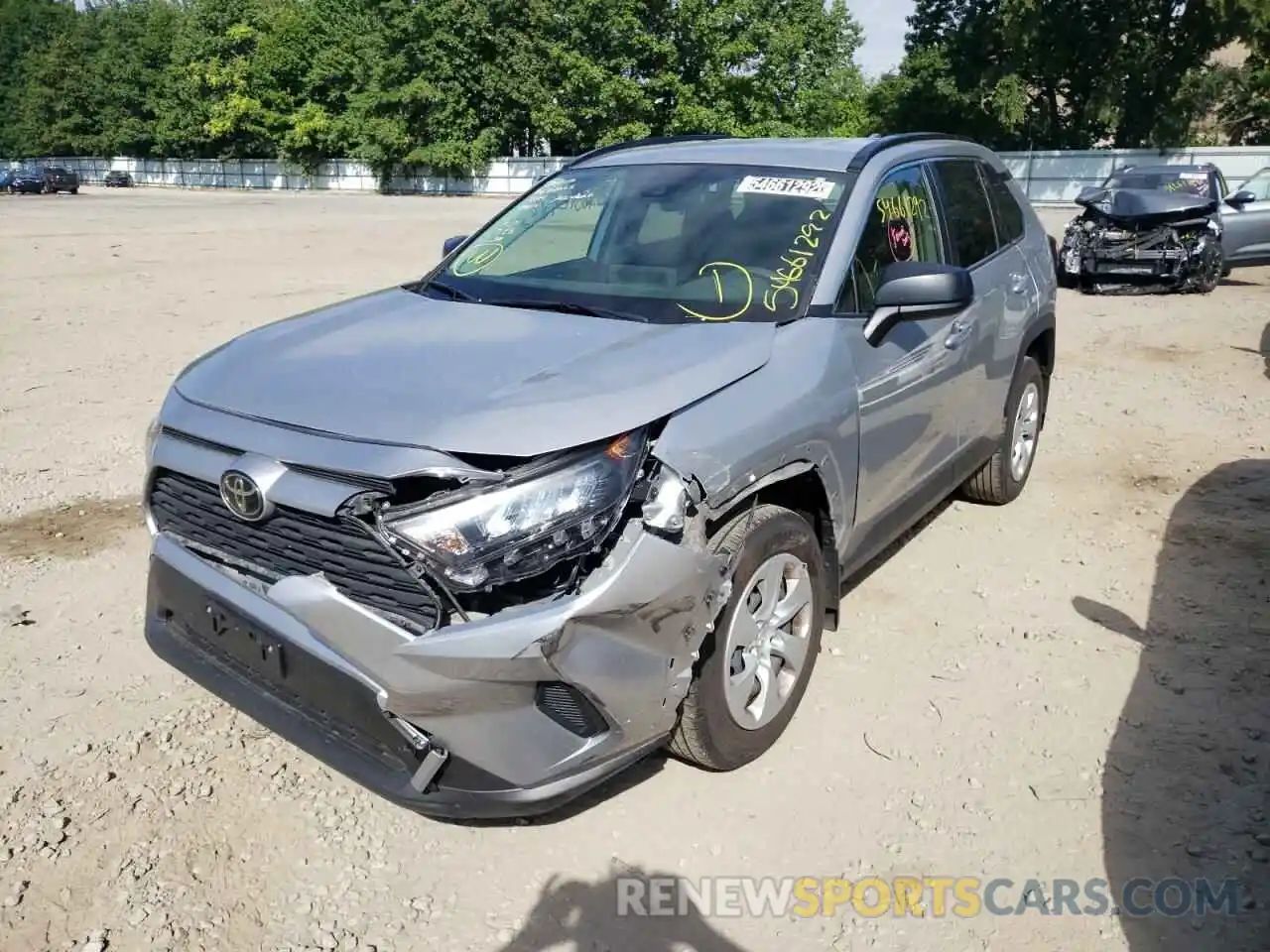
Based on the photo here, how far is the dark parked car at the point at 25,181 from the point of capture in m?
49.8

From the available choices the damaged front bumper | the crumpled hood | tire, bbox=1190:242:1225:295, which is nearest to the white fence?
tire, bbox=1190:242:1225:295

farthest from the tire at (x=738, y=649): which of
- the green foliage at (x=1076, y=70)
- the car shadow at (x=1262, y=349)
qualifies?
the green foliage at (x=1076, y=70)

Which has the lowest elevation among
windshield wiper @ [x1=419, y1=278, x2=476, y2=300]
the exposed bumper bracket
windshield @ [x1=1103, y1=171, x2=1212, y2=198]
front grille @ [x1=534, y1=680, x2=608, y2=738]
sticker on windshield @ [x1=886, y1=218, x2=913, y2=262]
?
the exposed bumper bracket

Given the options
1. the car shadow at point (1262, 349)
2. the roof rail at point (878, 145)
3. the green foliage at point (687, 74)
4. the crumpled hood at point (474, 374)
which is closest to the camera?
the crumpled hood at point (474, 374)

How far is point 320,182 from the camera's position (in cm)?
6028

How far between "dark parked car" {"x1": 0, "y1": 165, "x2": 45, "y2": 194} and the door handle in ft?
183

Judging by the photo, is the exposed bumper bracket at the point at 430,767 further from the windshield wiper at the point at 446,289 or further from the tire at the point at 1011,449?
the tire at the point at 1011,449

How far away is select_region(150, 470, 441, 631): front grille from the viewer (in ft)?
8.27

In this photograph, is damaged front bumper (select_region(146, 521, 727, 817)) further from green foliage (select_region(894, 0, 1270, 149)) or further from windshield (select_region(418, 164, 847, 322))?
green foliage (select_region(894, 0, 1270, 149))

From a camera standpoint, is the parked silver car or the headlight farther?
the parked silver car

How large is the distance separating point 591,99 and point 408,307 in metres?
45.4

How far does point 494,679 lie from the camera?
2.45 meters

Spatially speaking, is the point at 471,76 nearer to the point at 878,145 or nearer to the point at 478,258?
the point at 478,258

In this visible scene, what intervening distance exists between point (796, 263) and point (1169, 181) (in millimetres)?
13087
